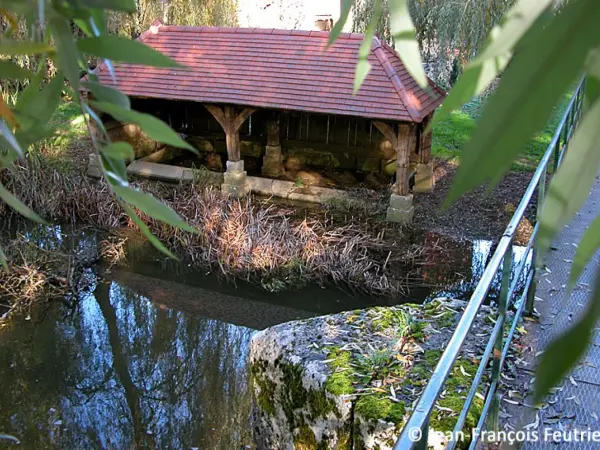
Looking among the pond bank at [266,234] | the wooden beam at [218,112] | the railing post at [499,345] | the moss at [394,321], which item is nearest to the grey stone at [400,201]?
the pond bank at [266,234]

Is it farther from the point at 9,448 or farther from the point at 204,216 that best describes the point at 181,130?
the point at 9,448

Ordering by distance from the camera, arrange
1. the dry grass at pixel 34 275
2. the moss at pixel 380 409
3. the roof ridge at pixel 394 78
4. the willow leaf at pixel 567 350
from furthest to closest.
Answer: the roof ridge at pixel 394 78, the dry grass at pixel 34 275, the moss at pixel 380 409, the willow leaf at pixel 567 350

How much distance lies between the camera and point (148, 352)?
5398 mm

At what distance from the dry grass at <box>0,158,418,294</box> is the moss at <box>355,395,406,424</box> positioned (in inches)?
144

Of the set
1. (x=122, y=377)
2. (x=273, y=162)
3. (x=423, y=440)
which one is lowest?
(x=122, y=377)

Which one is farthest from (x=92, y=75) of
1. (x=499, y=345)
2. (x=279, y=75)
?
(x=279, y=75)

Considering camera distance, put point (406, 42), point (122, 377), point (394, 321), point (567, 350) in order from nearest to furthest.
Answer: point (567, 350), point (406, 42), point (394, 321), point (122, 377)

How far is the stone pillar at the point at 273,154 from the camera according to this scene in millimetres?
9414

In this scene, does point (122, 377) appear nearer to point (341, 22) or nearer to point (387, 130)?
point (387, 130)

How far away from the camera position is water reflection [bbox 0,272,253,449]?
443 cm

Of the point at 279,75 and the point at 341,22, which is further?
the point at 279,75

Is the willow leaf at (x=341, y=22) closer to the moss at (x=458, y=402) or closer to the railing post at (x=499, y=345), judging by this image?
the railing post at (x=499, y=345)

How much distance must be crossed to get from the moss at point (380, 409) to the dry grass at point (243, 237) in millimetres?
3668

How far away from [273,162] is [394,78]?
9.17 feet
